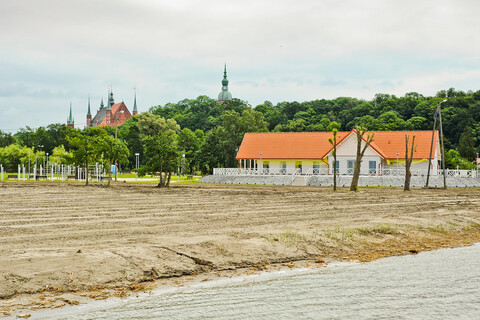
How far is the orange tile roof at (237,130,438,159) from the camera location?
208ft

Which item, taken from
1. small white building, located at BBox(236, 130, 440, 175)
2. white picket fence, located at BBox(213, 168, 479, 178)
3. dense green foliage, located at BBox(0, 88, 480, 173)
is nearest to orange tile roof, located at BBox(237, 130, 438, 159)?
small white building, located at BBox(236, 130, 440, 175)

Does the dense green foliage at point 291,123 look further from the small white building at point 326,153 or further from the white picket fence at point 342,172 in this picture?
the white picket fence at point 342,172

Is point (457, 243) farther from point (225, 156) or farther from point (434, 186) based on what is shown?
point (225, 156)

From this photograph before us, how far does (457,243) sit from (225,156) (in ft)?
213

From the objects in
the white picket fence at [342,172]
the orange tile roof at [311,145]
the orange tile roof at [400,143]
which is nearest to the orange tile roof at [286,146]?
the orange tile roof at [311,145]

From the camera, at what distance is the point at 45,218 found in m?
18.0

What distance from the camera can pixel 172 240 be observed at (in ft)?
42.7

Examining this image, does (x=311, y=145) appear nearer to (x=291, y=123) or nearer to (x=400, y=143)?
(x=400, y=143)

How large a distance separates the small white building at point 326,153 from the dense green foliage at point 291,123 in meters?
11.5

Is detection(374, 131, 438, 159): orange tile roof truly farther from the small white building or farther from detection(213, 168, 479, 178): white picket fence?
detection(213, 168, 479, 178): white picket fence

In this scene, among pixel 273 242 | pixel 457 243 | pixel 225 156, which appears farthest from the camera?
pixel 225 156

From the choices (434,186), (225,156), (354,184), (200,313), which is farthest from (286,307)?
(225,156)

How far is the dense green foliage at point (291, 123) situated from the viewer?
81.2m

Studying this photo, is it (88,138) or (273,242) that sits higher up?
(88,138)
